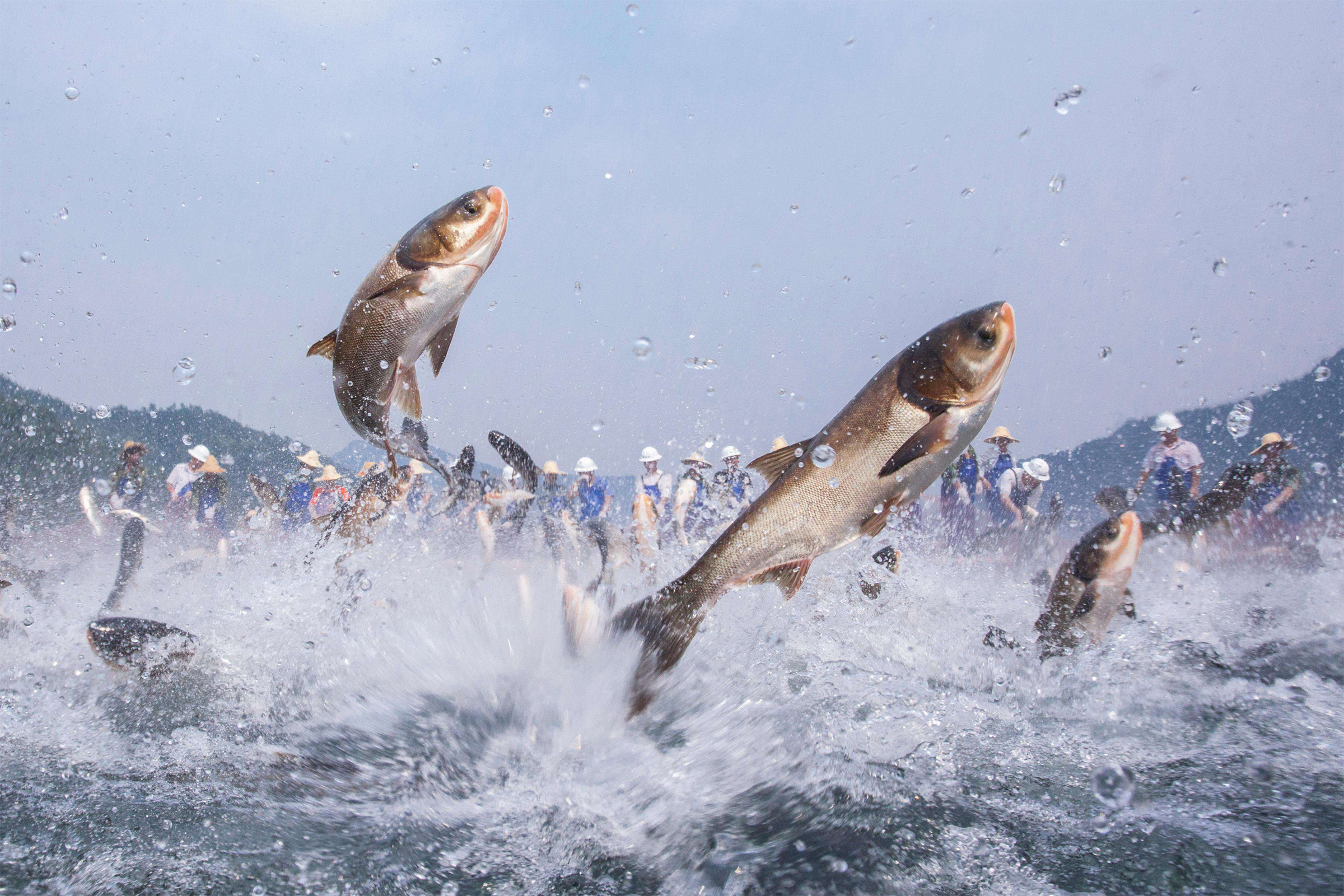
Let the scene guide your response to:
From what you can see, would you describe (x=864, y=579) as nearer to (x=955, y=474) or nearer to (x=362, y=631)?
(x=362, y=631)

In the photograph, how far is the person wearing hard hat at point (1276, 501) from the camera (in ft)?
21.8

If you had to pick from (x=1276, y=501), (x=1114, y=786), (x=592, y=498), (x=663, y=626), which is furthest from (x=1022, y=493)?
(x=663, y=626)

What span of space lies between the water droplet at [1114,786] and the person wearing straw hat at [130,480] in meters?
9.41

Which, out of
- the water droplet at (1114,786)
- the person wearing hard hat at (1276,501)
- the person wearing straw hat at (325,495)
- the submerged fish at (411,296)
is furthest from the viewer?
the person wearing straw hat at (325,495)

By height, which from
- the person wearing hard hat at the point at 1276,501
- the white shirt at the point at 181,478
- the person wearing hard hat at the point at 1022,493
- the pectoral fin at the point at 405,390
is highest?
the white shirt at the point at 181,478

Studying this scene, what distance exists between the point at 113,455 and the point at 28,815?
37.6m

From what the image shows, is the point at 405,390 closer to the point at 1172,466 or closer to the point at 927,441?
the point at 927,441

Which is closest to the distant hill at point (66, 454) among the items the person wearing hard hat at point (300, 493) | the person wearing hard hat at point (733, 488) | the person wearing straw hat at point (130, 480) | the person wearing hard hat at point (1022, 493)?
the person wearing hard hat at point (300, 493)

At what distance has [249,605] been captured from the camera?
5008 mm

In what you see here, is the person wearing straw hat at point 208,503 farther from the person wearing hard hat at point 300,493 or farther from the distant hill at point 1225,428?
the distant hill at point 1225,428

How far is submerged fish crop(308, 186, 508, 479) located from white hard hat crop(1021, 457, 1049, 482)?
7.38 metres

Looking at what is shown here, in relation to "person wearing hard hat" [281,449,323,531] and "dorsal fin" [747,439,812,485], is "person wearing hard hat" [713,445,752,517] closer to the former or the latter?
"dorsal fin" [747,439,812,485]

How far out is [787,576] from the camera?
8.89ft

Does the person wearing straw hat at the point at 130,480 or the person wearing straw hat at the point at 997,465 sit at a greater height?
the person wearing straw hat at the point at 130,480
